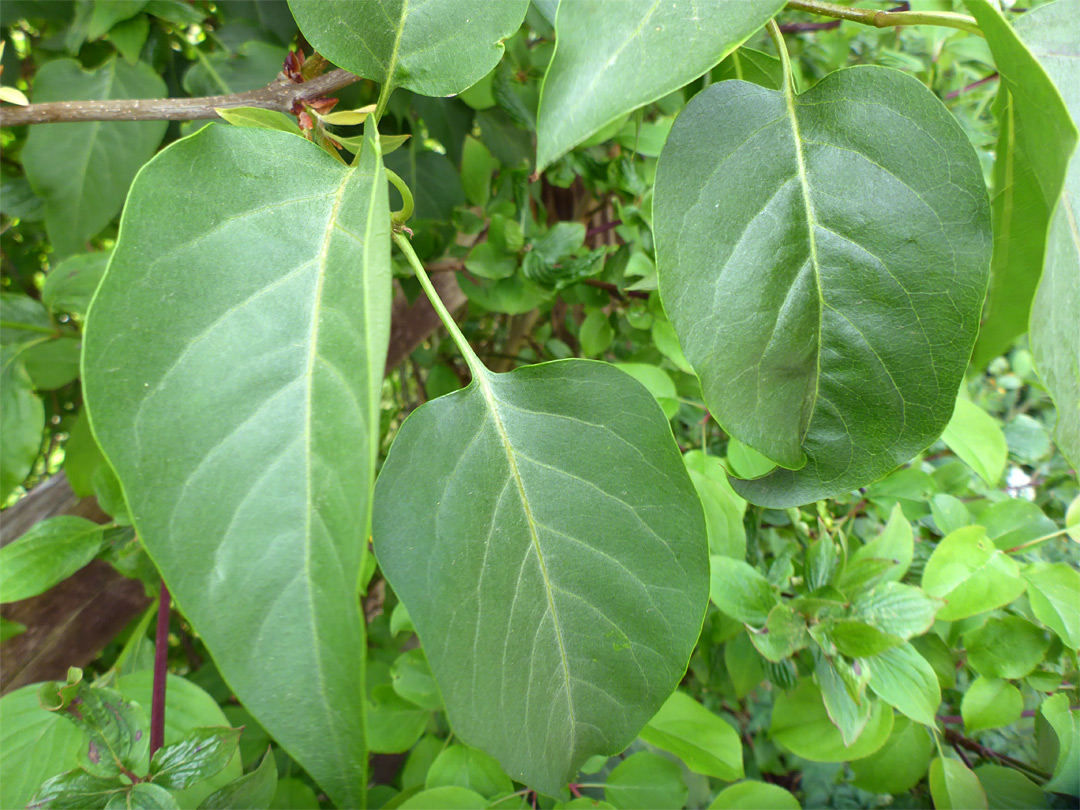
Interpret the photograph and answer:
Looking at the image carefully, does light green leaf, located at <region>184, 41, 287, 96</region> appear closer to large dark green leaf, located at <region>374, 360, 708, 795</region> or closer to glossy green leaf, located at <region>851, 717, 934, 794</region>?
large dark green leaf, located at <region>374, 360, 708, 795</region>

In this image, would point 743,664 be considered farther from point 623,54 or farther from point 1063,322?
point 623,54

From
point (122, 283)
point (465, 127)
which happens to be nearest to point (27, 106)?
point (122, 283)

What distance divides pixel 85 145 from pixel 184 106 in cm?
30

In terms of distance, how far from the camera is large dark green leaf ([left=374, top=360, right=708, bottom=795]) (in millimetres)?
258

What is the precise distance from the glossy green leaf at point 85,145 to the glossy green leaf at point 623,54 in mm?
482

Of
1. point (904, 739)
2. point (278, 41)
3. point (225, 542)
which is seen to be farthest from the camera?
point (278, 41)

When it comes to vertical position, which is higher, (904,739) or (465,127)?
(465,127)

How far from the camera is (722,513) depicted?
1.49 feet

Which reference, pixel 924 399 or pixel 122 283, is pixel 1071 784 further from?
pixel 122 283

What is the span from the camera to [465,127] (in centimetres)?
67

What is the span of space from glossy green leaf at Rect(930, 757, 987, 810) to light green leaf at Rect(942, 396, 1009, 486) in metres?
0.23

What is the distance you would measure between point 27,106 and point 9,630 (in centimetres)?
45

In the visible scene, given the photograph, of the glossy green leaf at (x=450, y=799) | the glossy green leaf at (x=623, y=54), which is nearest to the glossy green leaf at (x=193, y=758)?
the glossy green leaf at (x=450, y=799)

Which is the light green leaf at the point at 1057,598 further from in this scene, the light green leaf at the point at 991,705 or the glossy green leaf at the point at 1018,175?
the glossy green leaf at the point at 1018,175
